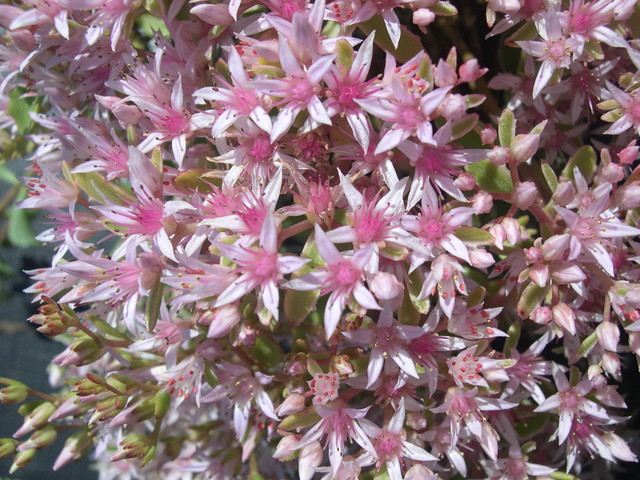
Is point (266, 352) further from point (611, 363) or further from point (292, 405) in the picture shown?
point (611, 363)

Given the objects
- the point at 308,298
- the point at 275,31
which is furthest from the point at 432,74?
the point at 308,298

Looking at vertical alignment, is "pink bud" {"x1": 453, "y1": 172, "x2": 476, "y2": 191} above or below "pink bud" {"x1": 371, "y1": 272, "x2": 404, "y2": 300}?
above

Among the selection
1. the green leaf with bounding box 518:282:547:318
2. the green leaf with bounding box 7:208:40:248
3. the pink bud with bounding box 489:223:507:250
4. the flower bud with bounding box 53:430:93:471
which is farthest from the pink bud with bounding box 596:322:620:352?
the green leaf with bounding box 7:208:40:248

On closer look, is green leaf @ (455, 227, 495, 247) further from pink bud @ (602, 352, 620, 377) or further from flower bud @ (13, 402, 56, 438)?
flower bud @ (13, 402, 56, 438)

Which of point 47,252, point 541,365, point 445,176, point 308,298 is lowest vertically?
point 47,252

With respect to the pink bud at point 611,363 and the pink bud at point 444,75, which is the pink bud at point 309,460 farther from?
the pink bud at point 444,75

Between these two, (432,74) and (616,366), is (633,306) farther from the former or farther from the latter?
(432,74)

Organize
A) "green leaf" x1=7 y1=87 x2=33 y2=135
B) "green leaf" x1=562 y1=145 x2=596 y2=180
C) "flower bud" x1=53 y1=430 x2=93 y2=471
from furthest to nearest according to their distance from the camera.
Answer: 1. "green leaf" x1=7 y1=87 x2=33 y2=135
2. "flower bud" x1=53 y1=430 x2=93 y2=471
3. "green leaf" x1=562 y1=145 x2=596 y2=180
